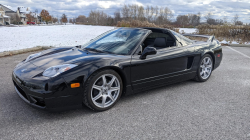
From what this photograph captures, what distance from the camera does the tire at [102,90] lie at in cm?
269

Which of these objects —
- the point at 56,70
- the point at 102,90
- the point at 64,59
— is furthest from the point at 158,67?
the point at 56,70

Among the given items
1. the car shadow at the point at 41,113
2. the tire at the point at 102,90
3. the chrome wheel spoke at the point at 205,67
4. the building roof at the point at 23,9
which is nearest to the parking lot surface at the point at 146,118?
the car shadow at the point at 41,113

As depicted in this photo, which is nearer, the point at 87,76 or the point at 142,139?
the point at 142,139

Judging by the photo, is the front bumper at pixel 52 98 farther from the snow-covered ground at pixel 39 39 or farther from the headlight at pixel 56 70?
the snow-covered ground at pixel 39 39

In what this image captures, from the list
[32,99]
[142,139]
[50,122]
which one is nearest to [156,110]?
[142,139]

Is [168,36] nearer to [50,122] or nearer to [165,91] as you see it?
[165,91]

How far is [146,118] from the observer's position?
275 cm

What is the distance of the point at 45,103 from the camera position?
2.46 meters

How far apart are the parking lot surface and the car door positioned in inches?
12.8

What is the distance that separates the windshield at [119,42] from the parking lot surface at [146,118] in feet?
2.97

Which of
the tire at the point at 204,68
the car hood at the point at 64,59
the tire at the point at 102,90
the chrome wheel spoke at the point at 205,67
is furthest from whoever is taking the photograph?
the chrome wheel spoke at the point at 205,67

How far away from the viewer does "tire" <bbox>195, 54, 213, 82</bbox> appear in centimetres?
439

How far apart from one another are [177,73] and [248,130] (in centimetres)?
165

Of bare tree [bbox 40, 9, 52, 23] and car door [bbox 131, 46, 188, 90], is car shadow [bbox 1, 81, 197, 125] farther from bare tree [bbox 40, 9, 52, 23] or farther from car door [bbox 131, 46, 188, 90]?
bare tree [bbox 40, 9, 52, 23]
